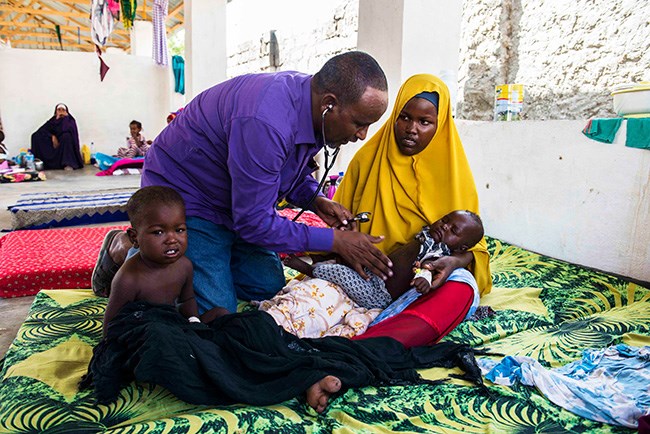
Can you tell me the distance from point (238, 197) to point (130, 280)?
0.51 metres

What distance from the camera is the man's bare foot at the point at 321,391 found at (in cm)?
155

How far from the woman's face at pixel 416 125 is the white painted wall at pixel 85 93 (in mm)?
10708

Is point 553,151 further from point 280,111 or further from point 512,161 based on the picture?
point 280,111

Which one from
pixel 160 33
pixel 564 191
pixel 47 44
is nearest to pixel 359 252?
pixel 564 191

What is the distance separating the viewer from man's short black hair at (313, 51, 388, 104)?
1805 mm

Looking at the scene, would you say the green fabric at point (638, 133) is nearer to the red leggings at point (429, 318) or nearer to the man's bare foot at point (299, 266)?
the red leggings at point (429, 318)

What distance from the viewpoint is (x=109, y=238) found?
256 centimetres

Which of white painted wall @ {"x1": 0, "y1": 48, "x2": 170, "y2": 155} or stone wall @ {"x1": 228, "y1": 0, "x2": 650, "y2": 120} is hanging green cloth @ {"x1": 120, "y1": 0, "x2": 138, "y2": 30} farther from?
stone wall @ {"x1": 228, "y1": 0, "x2": 650, "y2": 120}

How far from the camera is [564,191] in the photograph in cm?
330

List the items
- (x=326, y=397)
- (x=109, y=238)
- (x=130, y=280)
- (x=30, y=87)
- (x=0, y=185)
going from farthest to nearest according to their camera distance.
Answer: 1. (x=30, y=87)
2. (x=0, y=185)
3. (x=109, y=238)
4. (x=130, y=280)
5. (x=326, y=397)

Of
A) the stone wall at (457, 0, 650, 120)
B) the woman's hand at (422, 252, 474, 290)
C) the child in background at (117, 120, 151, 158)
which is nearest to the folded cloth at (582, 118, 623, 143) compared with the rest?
the stone wall at (457, 0, 650, 120)

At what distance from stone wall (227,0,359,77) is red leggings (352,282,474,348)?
4590 mm

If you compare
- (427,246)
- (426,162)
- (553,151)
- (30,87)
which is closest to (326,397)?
(427,246)

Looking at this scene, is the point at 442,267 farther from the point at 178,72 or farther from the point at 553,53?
the point at 178,72
